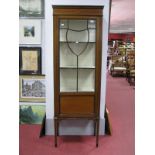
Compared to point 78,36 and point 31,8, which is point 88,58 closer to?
point 78,36

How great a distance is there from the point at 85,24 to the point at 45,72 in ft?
3.11

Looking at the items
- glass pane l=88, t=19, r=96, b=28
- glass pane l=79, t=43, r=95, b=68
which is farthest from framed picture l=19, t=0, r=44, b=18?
glass pane l=79, t=43, r=95, b=68

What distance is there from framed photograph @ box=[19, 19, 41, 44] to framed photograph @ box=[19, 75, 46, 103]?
22.7 inches

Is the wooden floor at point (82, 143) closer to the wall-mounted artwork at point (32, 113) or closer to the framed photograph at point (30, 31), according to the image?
the wall-mounted artwork at point (32, 113)

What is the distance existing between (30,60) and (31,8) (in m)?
0.80

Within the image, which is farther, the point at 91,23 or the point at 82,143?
the point at 82,143

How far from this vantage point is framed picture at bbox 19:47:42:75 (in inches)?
153

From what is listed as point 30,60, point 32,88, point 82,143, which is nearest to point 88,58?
point 30,60

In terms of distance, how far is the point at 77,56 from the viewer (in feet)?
12.1

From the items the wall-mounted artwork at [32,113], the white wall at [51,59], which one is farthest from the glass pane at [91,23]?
the wall-mounted artwork at [32,113]

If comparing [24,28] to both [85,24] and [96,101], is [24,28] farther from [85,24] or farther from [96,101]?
[96,101]

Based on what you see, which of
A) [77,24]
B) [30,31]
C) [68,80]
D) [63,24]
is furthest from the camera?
[30,31]

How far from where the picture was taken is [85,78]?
146 inches
